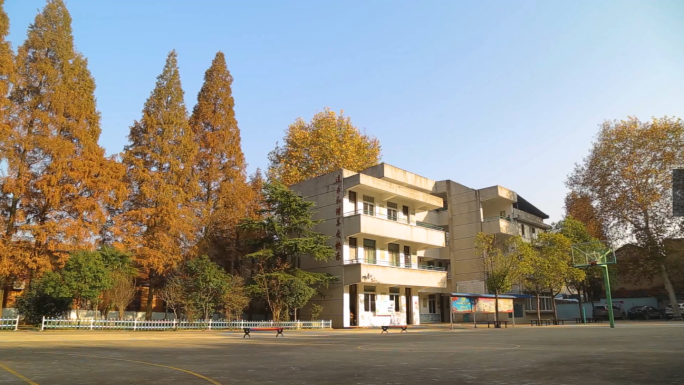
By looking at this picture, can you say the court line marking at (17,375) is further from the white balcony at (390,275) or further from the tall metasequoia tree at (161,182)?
the white balcony at (390,275)

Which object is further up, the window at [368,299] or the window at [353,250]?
the window at [353,250]

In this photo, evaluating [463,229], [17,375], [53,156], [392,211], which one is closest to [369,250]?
[392,211]

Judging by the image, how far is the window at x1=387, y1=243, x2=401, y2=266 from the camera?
40.8 m

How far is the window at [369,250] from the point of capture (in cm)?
3842

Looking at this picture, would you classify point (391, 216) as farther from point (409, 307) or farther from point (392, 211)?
point (409, 307)

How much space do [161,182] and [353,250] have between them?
48.3 feet

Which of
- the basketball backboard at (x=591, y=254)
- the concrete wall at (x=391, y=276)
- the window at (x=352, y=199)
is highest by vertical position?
the window at (x=352, y=199)

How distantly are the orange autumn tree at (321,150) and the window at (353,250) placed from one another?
12768 mm

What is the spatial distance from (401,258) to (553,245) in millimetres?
12617

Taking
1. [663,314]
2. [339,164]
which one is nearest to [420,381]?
[339,164]

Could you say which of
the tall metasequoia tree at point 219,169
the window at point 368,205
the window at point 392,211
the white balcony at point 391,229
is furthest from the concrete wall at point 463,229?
the tall metasequoia tree at point 219,169

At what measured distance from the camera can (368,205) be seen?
3975 cm

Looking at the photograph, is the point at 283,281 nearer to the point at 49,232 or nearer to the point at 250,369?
the point at 49,232

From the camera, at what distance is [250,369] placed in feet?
31.7
